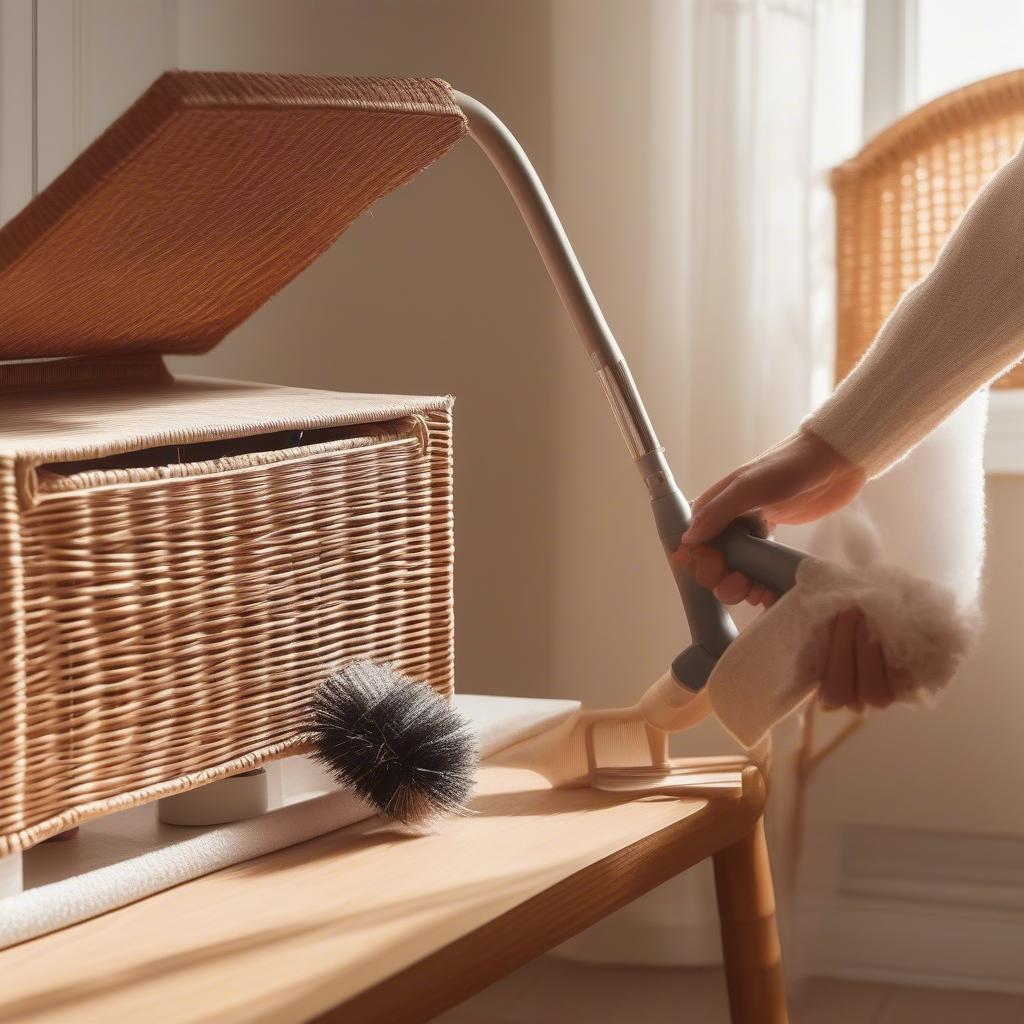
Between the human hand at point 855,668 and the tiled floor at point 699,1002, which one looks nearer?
the human hand at point 855,668

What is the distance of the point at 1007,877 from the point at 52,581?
121 centimetres

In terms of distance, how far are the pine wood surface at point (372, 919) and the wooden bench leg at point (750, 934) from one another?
4 centimetres

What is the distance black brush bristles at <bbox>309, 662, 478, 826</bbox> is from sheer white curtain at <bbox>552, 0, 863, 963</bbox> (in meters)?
0.67

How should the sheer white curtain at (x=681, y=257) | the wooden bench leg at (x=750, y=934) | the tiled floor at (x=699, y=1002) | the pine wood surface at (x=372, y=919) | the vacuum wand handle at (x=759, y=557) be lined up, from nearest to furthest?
1. the pine wood surface at (x=372, y=919)
2. the vacuum wand handle at (x=759, y=557)
3. the wooden bench leg at (x=750, y=934)
4. the sheer white curtain at (x=681, y=257)
5. the tiled floor at (x=699, y=1002)

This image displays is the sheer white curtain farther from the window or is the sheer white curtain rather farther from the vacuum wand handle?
the vacuum wand handle

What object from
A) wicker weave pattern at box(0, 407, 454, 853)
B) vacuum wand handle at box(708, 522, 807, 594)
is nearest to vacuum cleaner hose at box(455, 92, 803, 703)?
vacuum wand handle at box(708, 522, 807, 594)

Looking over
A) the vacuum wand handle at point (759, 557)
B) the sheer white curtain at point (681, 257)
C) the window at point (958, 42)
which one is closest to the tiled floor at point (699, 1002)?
the sheer white curtain at point (681, 257)

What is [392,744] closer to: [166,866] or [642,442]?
[166,866]

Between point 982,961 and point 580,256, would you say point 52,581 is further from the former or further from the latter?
point 982,961

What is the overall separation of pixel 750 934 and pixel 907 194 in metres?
0.82

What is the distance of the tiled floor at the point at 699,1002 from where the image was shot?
144cm

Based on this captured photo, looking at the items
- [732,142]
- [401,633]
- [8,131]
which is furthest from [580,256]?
[401,633]

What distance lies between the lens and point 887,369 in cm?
72

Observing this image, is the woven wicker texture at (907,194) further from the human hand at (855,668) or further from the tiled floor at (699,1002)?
the human hand at (855,668)
